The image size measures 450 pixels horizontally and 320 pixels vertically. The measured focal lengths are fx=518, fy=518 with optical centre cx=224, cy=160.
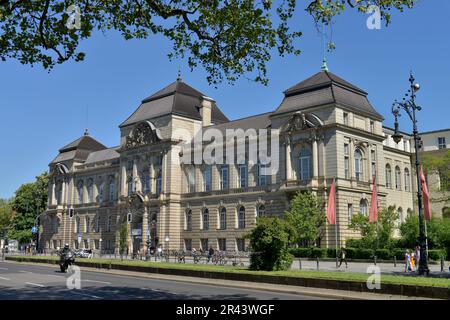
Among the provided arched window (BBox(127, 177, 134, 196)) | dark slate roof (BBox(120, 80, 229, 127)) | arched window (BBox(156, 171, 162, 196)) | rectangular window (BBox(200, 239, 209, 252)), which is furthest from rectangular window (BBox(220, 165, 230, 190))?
arched window (BBox(127, 177, 134, 196))

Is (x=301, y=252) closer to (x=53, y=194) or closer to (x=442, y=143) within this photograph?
(x=442, y=143)

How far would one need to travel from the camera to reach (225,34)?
1808 centimetres

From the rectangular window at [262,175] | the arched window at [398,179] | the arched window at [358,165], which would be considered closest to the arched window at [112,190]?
the rectangular window at [262,175]

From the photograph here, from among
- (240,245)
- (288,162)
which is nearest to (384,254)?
(288,162)

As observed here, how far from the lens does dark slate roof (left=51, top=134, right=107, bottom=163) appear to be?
326 feet

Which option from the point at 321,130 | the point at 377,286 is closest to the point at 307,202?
the point at 321,130

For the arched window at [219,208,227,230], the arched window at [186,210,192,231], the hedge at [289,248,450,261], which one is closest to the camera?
the hedge at [289,248,450,261]

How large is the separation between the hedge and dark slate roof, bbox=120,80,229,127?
3180cm

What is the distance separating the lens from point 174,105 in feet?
251

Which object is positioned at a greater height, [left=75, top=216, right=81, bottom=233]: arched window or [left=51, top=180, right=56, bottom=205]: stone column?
[left=51, top=180, right=56, bottom=205]: stone column

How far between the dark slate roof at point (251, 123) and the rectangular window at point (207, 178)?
6064 mm

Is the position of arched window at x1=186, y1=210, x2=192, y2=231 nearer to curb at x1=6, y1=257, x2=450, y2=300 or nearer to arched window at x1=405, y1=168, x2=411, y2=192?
arched window at x1=405, y1=168, x2=411, y2=192

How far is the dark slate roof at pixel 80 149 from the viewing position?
99475 millimetres

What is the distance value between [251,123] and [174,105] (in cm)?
1292
